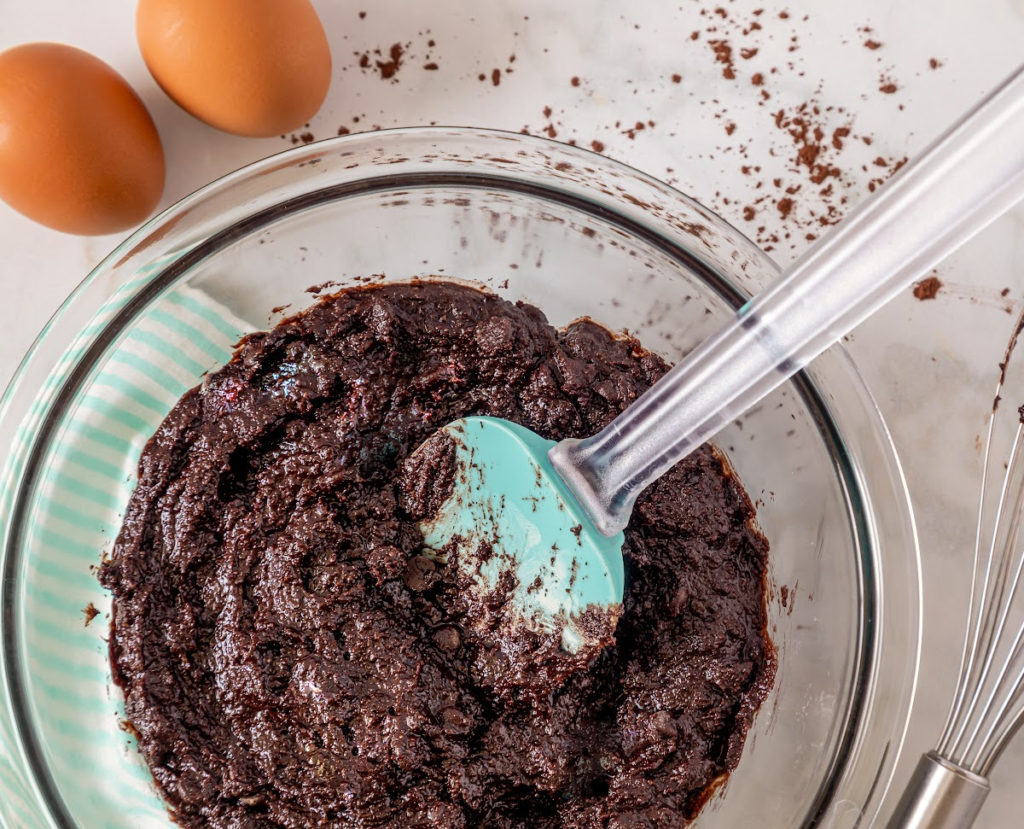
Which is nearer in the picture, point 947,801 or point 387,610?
point 947,801

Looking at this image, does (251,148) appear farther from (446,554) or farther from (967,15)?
(967,15)

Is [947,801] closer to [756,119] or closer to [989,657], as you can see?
[989,657]

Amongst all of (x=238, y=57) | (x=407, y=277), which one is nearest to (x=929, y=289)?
(x=407, y=277)

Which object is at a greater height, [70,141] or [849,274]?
[849,274]

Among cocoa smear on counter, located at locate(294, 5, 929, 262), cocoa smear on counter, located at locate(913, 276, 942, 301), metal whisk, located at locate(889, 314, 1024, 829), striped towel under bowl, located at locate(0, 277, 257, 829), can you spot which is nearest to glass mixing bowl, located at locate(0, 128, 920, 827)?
striped towel under bowl, located at locate(0, 277, 257, 829)

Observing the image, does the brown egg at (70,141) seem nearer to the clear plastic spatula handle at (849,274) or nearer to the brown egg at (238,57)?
the brown egg at (238,57)

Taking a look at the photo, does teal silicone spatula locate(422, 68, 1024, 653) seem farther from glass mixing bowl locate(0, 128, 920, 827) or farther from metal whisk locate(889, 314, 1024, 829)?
metal whisk locate(889, 314, 1024, 829)
